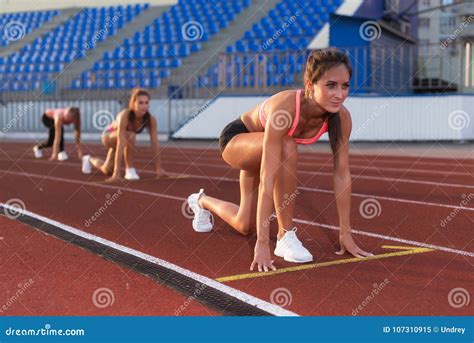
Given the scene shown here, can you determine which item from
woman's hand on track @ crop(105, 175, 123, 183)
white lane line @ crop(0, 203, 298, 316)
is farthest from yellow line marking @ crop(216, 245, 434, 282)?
woman's hand on track @ crop(105, 175, 123, 183)

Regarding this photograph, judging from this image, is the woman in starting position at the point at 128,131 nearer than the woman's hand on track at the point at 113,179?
Yes

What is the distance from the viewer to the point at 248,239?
5043mm

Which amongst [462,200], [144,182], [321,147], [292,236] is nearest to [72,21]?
[321,147]

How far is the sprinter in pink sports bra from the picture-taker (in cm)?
389

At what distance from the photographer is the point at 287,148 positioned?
4117mm

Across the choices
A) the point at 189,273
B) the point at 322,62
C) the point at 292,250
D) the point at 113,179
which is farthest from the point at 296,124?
Answer: the point at 113,179

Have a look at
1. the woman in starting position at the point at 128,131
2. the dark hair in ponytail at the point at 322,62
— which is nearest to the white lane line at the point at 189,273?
the dark hair in ponytail at the point at 322,62

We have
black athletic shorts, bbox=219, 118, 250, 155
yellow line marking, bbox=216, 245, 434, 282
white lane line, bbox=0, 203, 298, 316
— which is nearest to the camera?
white lane line, bbox=0, 203, 298, 316

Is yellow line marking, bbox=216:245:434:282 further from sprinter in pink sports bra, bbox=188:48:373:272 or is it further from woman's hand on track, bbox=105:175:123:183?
woman's hand on track, bbox=105:175:123:183

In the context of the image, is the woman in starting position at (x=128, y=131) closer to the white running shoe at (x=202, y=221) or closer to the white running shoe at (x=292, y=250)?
the white running shoe at (x=202, y=221)

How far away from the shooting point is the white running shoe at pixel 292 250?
4.23 m

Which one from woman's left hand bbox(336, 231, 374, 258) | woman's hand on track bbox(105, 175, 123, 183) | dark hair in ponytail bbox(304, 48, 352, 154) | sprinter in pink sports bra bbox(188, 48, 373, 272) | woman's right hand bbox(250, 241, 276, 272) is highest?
dark hair in ponytail bbox(304, 48, 352, 154)

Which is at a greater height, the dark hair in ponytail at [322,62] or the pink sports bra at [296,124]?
the dark hair in ponytail at [322,62]

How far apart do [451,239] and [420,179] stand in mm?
4334
